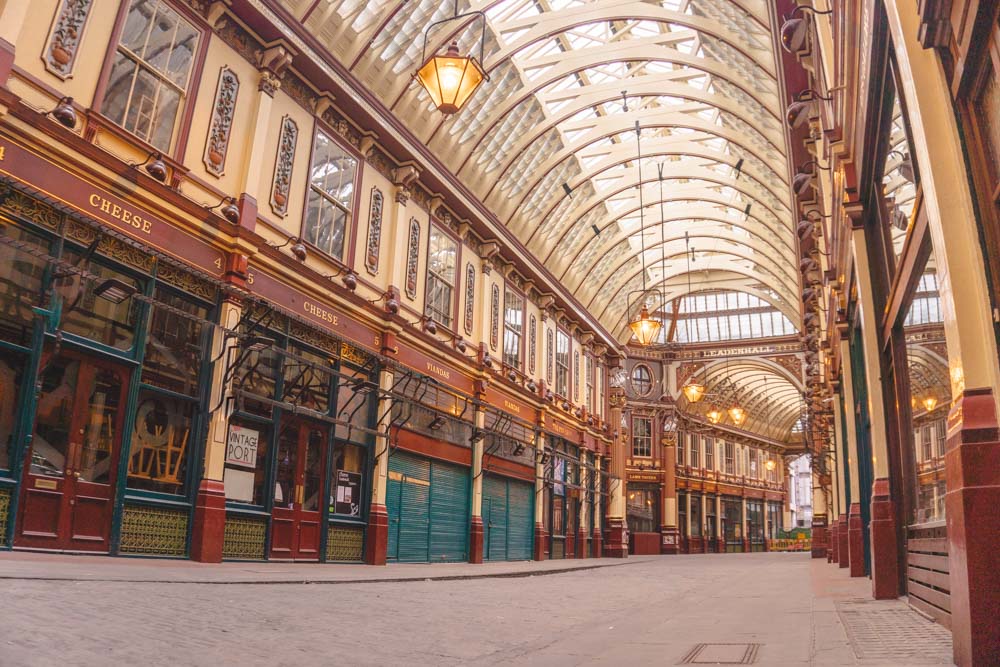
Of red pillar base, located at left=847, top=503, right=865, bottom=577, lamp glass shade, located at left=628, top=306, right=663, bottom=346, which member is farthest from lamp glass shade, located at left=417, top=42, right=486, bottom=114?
lamp glass shade, located at left=628, top=306, right=663, bottom=346

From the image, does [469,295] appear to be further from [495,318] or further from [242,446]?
[242,446]

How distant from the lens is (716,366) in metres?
46.1

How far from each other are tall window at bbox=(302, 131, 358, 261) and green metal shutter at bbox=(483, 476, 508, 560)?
8517 millimetres

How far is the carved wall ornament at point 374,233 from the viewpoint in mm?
15922

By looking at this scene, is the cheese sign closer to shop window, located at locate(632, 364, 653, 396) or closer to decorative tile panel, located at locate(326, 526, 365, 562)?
decorative tile panel, located at locate(326, 526, 365, 562)

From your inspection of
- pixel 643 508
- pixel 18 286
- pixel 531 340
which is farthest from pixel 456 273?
pixel 643 508

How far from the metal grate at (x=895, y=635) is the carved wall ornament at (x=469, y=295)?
44.5 feet

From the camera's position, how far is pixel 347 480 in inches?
589

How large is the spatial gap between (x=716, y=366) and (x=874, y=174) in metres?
38.4

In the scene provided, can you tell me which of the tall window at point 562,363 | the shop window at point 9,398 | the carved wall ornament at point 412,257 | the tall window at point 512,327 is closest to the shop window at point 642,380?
the tall window at point 562,363

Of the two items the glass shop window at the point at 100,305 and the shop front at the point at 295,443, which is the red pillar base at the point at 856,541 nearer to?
the shop front at the point at 295,443

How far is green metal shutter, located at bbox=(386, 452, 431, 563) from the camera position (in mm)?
16234

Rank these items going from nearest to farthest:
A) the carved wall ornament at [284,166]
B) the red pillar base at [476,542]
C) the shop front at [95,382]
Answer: the shop front at [95,382]
the carved wall ornament at [284,166]
the red pillar base at [476,542]

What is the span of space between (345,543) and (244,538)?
9.14 ft
